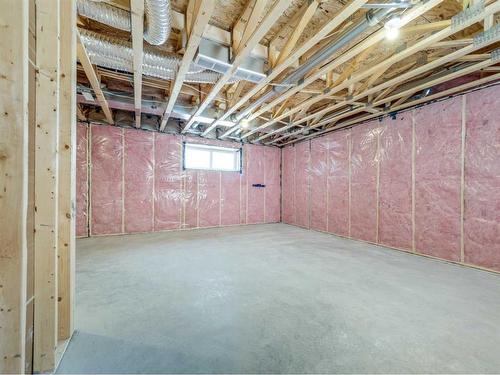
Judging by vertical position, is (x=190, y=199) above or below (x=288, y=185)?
below

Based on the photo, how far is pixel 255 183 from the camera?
19.4 ft

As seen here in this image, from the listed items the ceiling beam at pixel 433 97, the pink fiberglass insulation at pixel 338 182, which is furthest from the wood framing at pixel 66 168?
the pink fiberglass insulation at pixel 338 182

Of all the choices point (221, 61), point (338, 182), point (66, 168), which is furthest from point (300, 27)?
point (338, 182)

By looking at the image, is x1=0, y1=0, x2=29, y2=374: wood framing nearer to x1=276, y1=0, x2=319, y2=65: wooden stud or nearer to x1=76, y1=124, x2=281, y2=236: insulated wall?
x1=276, y1=0, x2=319, y2=65: wooden stud

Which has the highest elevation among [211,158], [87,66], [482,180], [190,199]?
[87,66]

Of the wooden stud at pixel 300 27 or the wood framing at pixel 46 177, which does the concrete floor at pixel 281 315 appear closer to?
the wood framing at pixel 46 177

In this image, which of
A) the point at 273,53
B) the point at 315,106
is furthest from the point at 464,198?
the point at 273,53

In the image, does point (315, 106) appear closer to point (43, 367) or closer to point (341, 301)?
point (341, 301)

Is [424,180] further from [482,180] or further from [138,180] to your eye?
[138,180]

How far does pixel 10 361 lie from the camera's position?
0.93 meters

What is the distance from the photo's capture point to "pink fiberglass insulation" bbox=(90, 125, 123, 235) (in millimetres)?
4242

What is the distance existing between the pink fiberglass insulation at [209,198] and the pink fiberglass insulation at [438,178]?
13.2ft

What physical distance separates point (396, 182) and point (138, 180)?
Result: 499 cm

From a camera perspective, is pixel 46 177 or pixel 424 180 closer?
pixel 46 177
